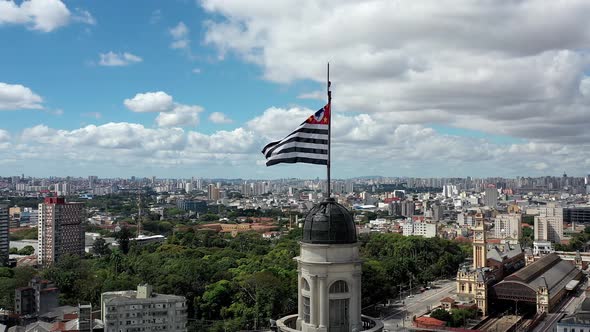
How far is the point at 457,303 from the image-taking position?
59.3 metres

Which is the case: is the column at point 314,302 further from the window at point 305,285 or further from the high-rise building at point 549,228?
the high-rise building at point 549,228

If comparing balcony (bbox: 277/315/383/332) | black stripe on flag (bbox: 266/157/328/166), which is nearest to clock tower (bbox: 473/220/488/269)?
black stripe on flag (bbox: 266/157/328/166)

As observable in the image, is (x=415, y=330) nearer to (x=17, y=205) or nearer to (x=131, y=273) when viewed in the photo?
(x=131, y=273)

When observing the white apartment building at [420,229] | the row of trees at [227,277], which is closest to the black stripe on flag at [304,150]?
the row of trees at [227,277]

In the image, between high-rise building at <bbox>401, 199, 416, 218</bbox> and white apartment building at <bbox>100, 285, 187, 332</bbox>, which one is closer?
white apartment building at <bbox>100, 285, 187, 332</bbox>

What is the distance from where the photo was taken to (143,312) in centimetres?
4525

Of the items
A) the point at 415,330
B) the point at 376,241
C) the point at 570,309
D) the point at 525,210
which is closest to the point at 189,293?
the point at 415,330

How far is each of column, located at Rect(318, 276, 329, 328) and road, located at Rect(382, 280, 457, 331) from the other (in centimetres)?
4279

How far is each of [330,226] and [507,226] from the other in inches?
4908

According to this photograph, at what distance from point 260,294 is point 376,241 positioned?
1852 inches

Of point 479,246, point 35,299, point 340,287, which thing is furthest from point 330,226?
point 479,246

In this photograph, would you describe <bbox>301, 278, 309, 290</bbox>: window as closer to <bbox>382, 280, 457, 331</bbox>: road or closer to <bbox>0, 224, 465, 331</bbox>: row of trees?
<bbox>0, 224, 465, 331</bbox>: row of trees

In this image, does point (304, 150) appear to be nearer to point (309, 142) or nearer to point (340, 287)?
point (309, 142)

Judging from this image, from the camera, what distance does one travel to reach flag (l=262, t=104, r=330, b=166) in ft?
41.0
